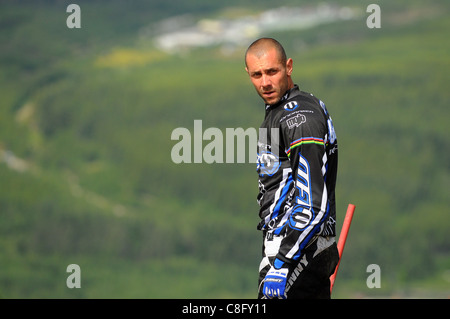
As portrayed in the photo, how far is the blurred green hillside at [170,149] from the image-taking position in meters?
24.2

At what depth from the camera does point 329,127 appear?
3.55 metres

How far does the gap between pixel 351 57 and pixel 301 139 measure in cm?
2287

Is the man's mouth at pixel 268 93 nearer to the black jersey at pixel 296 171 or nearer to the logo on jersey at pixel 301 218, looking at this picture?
the black jersey at pixel 296 171

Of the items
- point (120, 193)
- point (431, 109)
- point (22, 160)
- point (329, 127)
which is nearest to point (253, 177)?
point (120, 193)

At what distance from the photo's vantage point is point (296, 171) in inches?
136

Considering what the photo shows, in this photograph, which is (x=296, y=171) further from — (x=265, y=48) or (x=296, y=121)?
(x=265, y=48)

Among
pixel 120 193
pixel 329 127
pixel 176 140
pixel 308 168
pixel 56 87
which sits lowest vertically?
pixel 308 168

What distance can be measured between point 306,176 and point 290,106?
1.17 feet

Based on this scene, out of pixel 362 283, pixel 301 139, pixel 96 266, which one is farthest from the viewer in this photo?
pixel 96 266

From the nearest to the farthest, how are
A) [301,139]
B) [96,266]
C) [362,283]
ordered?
1. [301,139]
2. [362,283]
3. [96,266]

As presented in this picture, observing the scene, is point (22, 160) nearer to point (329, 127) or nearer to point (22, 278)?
point (22, 278)

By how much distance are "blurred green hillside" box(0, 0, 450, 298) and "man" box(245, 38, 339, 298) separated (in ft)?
65.5
